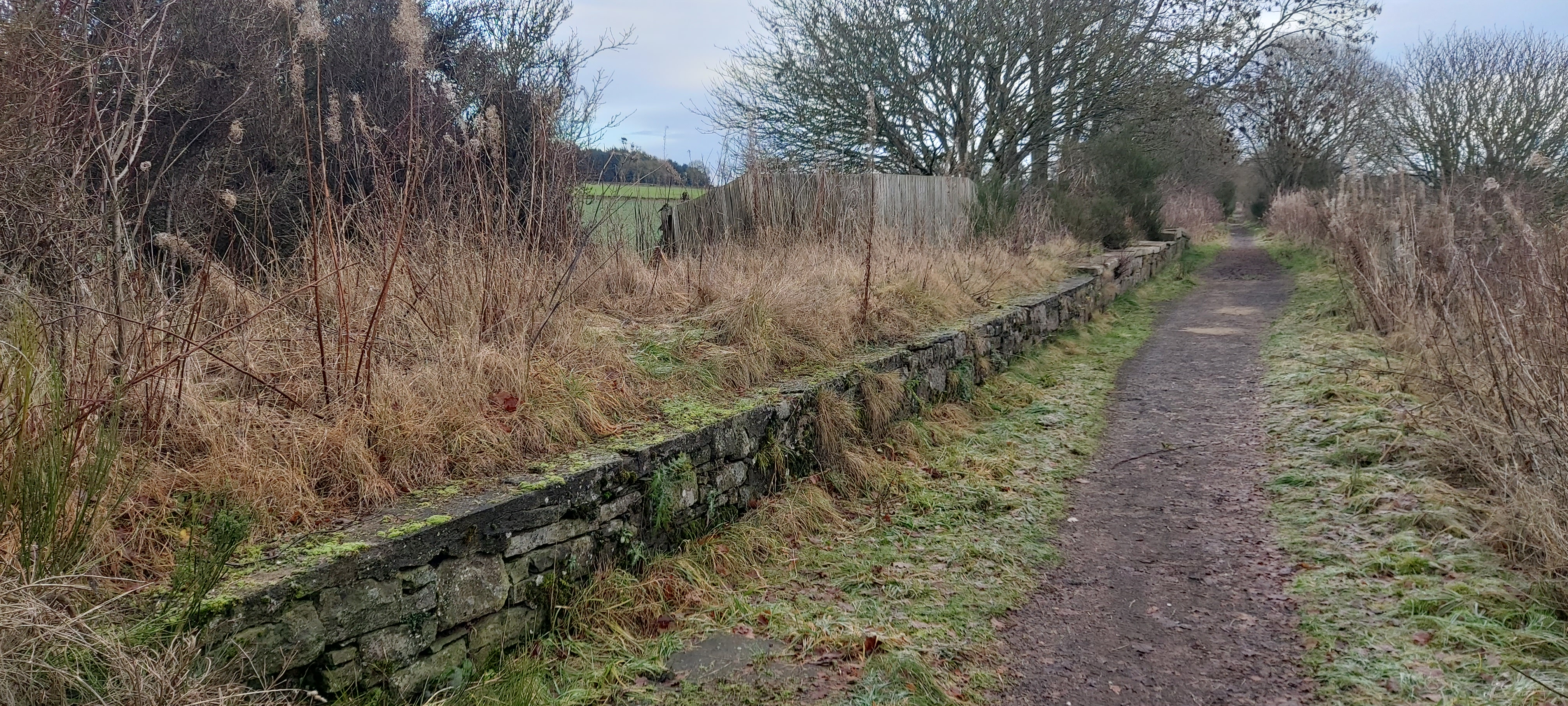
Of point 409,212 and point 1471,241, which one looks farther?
point 1471,241

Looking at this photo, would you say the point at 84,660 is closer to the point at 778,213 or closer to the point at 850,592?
the point at 850,592

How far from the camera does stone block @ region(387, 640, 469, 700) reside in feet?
9.35

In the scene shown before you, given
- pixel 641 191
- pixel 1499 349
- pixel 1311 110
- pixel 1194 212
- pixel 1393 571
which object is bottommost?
pixel 1393 571

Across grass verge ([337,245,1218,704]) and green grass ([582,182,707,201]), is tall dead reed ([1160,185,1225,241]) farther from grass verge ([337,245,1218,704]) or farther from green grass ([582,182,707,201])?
grass verge ([337,245,1218,704])

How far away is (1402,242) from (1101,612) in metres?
6.53

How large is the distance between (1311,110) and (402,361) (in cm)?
2660

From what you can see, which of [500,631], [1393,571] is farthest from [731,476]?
[1393,571]

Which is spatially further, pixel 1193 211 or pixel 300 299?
pixel 1193 211

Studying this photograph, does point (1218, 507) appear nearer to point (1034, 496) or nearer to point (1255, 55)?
point (1034, 496)

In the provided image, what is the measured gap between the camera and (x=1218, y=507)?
4.99 metres

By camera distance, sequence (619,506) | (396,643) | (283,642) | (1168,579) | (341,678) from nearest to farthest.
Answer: (283,642) < (341,678) < (396,643) < (619,506) < (1168,579)

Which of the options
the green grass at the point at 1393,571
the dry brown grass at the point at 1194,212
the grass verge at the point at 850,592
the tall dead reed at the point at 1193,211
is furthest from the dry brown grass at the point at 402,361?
the dry brown grass at the point at 1194,212

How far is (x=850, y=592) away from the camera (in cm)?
395

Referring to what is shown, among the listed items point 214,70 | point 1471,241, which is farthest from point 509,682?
point 1471,241
